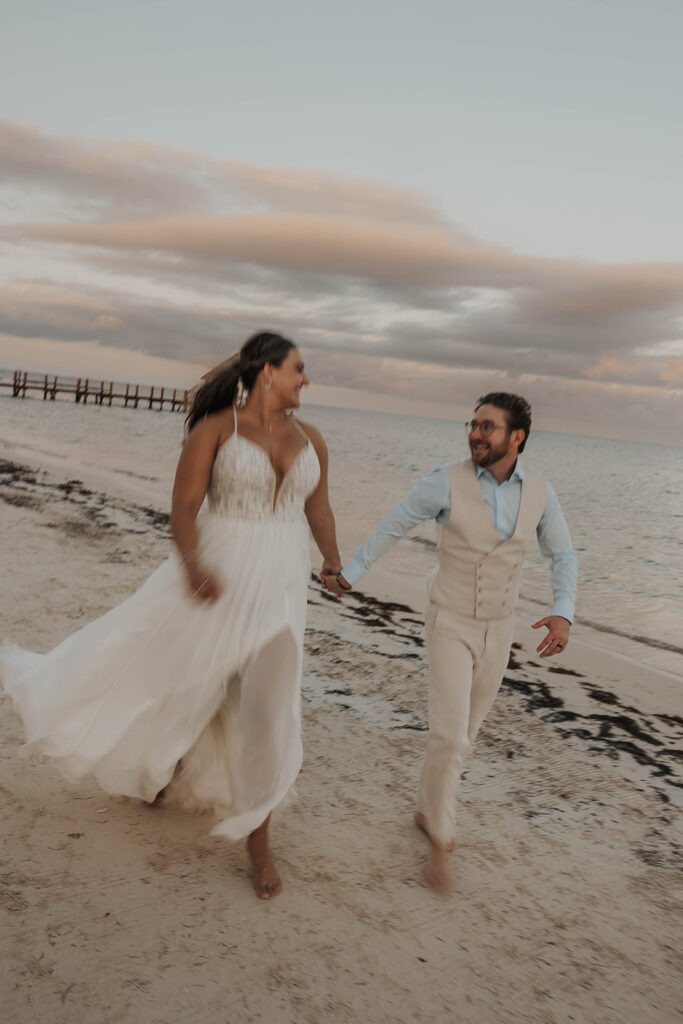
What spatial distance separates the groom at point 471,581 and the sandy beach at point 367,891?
35cm

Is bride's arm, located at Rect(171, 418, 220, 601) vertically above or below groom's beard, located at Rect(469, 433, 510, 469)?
below

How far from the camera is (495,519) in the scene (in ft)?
10.4

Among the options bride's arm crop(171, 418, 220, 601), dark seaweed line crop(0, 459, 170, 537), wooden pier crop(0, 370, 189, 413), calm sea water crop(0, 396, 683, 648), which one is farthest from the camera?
wooden pier crop(0, 370, 189, 413)

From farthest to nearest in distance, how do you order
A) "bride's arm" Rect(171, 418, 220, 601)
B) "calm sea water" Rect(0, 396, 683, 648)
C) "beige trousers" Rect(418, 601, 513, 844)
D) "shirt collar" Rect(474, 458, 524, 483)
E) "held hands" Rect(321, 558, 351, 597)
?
"calm sea water" Rect(0, 396, 683, 648)
"held hands" Rect(321, 558, 351, 597)
"shirt collar" Rect(474, 458, 524, 483)
"beige trousers" Rect(418, 601, 513, 844)
"bride's arm" Rect(171, 418, 220, 601)

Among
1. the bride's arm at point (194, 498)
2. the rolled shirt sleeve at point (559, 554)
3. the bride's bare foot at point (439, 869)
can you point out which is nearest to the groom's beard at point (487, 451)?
the rolled shirt sleeve at point (559, 554)

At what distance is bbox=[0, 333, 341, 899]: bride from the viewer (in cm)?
288

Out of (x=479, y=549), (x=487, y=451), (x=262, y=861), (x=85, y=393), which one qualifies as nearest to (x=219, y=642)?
(x=262, y=861)

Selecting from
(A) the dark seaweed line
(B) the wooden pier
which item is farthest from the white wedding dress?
(B) the wooden pier

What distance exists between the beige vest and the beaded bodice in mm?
696

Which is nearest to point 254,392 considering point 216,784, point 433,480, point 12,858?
point 433,480

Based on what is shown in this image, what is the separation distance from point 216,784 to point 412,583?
6896 mm

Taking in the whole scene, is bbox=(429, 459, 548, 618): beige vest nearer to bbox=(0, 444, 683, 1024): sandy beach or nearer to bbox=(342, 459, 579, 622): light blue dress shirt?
bbox=(342, 459, 579, 622): light blue dress shirt

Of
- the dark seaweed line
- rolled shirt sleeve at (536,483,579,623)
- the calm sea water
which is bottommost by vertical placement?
the calm sea water

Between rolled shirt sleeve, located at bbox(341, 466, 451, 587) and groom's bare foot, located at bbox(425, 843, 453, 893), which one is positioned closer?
groom's bare foot, located at bbox(425, 843, 453, 893)
